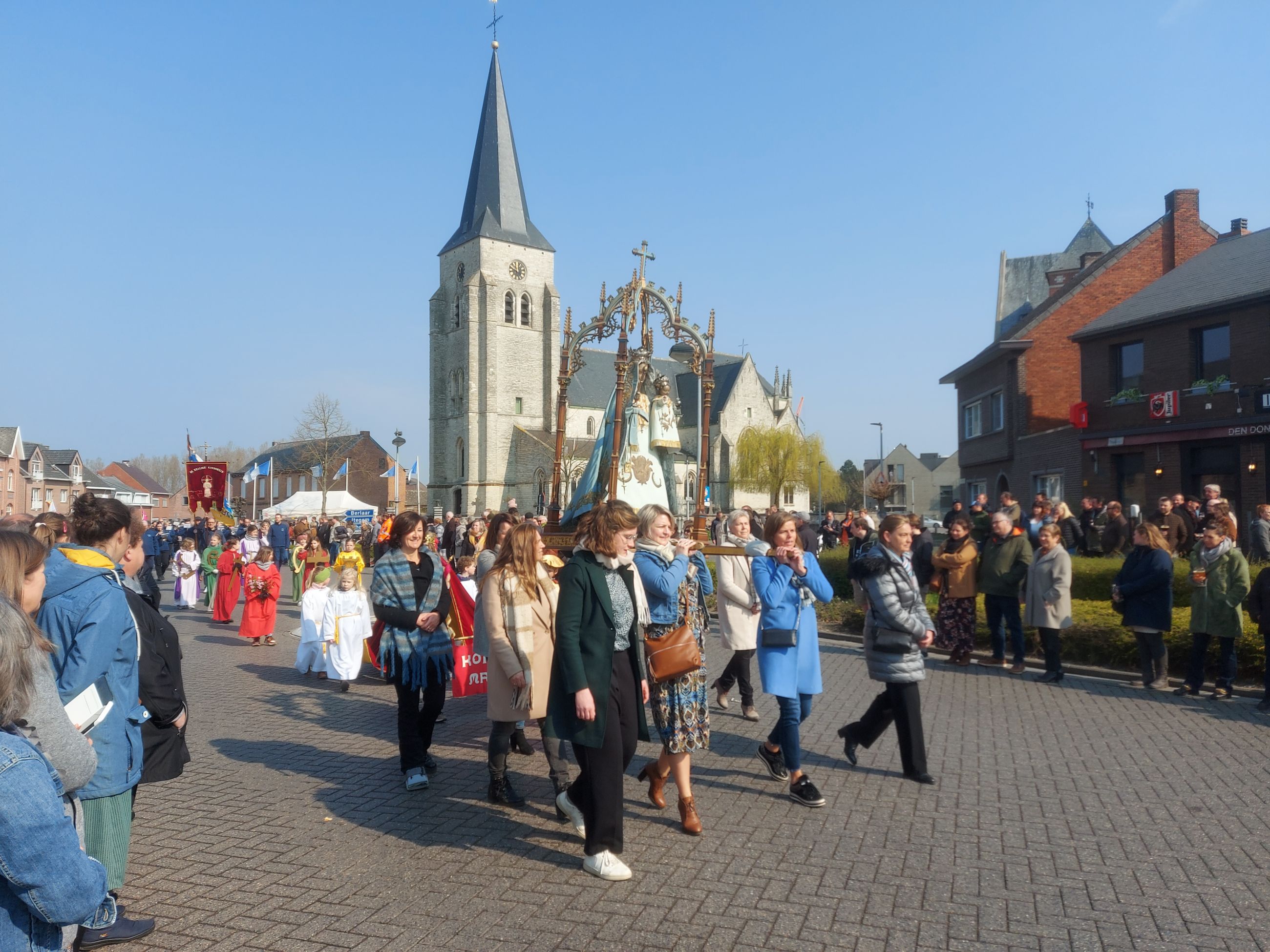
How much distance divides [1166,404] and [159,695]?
79.2 feet

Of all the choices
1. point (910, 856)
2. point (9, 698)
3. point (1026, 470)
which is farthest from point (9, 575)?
point (1026, 470)

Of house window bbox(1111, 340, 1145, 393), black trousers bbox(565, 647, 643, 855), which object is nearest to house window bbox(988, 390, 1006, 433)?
house window bbox(1111, 340, 1145, 393)

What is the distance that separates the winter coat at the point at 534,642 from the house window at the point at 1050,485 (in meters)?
23.4

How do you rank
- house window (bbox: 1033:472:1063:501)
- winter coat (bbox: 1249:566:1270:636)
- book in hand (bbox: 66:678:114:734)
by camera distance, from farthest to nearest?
house window (bbox: 1033:472:1063:501) → winter coat (bbox: 1249:566:1270:636) → book in hand (bbox: 66:678:114:734)

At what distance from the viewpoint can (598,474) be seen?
47.1 ft

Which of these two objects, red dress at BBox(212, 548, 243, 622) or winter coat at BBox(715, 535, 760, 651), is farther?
red dress at BBox(212, 548, 243, 622)

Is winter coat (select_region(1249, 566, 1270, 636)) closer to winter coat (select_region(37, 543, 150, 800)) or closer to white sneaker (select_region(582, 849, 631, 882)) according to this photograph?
white sneaker (select_region(582, 849, 631, 882))

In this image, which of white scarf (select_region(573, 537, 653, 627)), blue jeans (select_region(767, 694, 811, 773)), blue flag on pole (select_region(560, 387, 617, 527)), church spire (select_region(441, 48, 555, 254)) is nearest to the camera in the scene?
white scarf (select_region(573, 537, 653, 627))

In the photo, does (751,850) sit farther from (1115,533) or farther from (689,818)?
(1115,533)

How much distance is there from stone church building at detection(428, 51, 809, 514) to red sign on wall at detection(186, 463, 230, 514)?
39078mm

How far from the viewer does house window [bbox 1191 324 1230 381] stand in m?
21.9

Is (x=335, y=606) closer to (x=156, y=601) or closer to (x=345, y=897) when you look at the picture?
(x=156, y=601)

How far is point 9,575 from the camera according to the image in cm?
259

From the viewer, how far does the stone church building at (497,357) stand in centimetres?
6362
